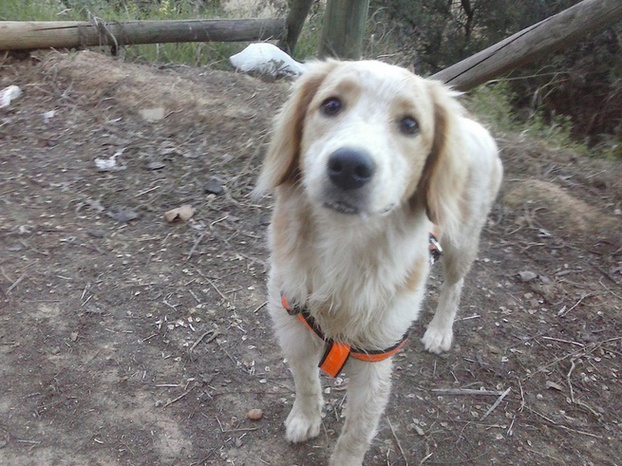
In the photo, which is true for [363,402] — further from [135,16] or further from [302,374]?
[135,16]

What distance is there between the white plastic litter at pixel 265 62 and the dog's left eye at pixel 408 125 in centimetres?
400

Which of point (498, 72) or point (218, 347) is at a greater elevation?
point (498, 72)

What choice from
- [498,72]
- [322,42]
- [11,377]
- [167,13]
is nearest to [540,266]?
[498,72]

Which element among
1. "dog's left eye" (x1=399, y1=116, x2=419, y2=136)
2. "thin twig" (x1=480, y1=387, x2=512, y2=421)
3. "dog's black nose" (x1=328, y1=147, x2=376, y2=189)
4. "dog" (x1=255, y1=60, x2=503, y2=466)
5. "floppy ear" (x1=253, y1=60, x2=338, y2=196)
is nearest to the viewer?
"dog's black nose" (x1=328, y1=147, x2=376, y2=189)

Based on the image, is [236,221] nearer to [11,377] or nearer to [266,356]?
[266,356]

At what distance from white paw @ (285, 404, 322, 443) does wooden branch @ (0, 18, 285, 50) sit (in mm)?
4523

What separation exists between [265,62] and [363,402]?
14.6 ft

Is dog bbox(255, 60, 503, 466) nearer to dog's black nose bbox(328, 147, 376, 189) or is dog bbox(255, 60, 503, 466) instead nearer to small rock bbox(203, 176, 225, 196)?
dog's black nose bbox(328, 147, 376, 189)

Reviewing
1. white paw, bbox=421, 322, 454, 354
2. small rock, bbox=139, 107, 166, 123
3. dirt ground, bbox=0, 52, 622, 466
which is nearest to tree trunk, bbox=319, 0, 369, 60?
dirt ground, bbox=0, 52, 622, 466

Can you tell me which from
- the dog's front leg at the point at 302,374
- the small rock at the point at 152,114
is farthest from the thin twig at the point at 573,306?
the small rock at the point at 152,114

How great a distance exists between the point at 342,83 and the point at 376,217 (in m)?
0.52

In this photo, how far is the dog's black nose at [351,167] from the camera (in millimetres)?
1704

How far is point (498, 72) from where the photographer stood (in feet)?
13.3

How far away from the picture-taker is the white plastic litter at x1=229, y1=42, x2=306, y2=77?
584 centimetres
